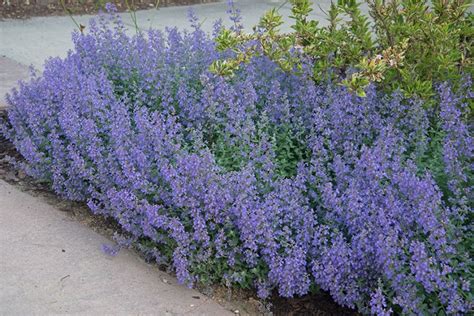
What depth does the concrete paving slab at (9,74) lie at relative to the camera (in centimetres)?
565

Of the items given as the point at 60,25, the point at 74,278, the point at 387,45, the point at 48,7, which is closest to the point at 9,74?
the point at 60,25

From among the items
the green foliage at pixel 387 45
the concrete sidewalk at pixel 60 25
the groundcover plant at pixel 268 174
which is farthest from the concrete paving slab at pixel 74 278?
the concrete sidewalk at pixel 60 25

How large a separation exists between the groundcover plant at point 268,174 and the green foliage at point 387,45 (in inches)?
5.1

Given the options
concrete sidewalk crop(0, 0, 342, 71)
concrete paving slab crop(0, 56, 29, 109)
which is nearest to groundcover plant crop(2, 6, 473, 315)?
concrete paving slab crop(0, 56, 29, 109)

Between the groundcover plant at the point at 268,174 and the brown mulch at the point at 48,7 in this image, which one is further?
the brown mulch at the point at 48,7

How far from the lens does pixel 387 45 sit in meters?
4.45

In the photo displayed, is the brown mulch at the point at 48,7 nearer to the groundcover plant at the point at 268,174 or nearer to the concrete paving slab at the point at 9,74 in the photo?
the concrete paving slab at the point at 9,74

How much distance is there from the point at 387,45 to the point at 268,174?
1.49 m

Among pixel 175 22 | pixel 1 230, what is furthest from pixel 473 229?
pixel 175 22

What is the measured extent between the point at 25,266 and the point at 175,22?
517cm

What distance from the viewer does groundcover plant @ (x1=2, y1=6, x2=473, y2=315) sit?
305 cm

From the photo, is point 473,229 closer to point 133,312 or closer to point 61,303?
point 133,312

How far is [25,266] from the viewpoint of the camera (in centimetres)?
339

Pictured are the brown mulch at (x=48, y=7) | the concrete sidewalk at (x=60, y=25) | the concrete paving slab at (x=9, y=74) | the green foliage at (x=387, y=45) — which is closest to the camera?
the green foliage at (x=387, y=45)
